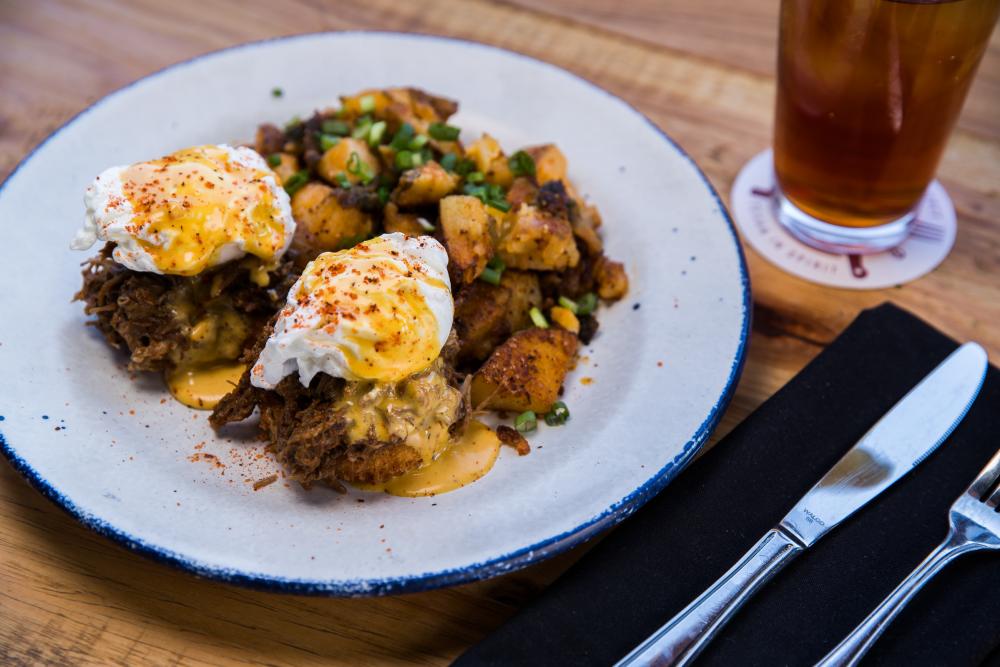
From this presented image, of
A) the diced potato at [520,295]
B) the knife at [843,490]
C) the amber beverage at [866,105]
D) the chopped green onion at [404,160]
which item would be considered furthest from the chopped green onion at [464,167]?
the knife at [843,490]

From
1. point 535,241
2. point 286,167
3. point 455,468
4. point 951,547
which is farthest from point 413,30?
point 951,547

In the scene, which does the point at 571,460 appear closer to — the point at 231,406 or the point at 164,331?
the point at 231,406

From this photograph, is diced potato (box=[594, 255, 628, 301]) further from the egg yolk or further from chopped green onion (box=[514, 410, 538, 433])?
the egg yolk

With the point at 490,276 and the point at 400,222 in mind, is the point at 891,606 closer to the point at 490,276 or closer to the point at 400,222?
the point at 490,276

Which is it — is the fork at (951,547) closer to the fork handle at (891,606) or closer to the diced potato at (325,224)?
the fork handle at (891,606)

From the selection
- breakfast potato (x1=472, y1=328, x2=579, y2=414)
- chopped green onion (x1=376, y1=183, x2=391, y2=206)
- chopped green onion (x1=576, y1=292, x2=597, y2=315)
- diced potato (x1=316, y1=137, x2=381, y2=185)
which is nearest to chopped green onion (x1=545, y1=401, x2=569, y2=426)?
breakfast potato (x1=472, y1=328, x2=579, y2=414)

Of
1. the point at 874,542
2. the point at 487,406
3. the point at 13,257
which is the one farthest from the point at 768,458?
the point at 13,257
